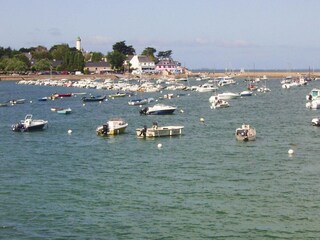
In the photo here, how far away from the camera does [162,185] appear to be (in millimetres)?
30047

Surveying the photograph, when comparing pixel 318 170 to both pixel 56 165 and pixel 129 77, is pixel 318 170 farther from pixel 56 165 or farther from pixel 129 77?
pixel 129 77

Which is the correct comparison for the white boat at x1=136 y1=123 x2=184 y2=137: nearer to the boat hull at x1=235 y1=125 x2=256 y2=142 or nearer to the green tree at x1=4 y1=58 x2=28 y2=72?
the boat hull at x1=235 y1=125 x2=256 y2=142

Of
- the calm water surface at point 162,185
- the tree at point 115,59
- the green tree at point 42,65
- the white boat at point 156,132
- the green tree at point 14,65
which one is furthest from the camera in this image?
the tree at point 115,59

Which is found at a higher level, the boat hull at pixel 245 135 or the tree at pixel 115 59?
the tree at pixel 115 59

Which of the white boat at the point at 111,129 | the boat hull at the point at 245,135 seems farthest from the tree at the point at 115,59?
the boat hull at the point at 245,135

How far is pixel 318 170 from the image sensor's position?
Result: 3291 cm

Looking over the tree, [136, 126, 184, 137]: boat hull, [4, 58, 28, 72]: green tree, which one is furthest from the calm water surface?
the tree

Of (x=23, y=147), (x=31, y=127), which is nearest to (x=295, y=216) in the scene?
(x=23, y=147)

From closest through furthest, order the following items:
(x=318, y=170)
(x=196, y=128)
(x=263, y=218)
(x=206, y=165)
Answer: (x=263, y=218) → (x=318, y=170) → (x=206, y=165) → (x=196, y=128)

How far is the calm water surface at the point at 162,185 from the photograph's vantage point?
23156 millimetres

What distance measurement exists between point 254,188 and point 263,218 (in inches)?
198

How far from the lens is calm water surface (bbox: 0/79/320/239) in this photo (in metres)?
23.2

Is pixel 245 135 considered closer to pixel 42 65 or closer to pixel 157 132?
pixel 157 132

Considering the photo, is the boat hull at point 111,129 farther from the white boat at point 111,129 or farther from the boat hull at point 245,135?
the boat hull at point 245,135
